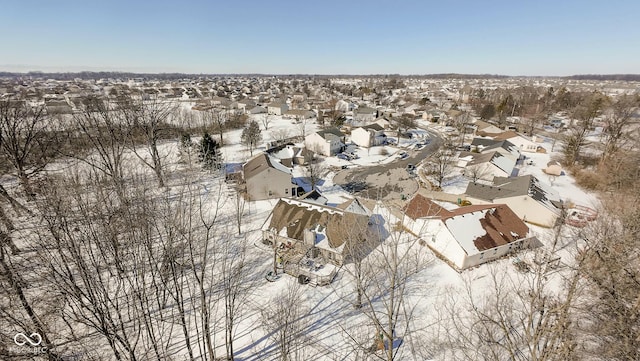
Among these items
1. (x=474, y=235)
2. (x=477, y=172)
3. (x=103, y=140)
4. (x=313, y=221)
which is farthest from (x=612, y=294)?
(x=103, y=140)

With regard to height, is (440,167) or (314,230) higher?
(440,167)

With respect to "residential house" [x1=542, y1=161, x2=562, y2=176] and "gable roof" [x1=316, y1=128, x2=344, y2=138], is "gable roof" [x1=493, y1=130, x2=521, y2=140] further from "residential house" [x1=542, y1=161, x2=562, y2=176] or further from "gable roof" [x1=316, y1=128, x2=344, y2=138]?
"gable roof" [x1=316, y1=128, x2=344, y2=138]

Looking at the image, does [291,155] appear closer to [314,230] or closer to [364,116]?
[314,230]

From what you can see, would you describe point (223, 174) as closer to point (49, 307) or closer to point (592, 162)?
point (49, 307)

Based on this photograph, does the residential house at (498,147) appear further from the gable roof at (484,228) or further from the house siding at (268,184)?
the house siding at (268,184)

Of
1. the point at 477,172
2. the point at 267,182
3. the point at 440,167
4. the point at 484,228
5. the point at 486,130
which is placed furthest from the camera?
the point at 486,130

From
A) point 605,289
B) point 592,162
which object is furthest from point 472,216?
point 592,162

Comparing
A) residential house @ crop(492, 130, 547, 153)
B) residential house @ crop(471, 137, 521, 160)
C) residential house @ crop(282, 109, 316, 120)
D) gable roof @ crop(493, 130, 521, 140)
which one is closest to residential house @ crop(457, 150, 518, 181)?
residential house @ crop(471, 137, 521, 160)

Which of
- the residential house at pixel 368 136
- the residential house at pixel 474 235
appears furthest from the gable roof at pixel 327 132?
the residential house at pixel 474 235
